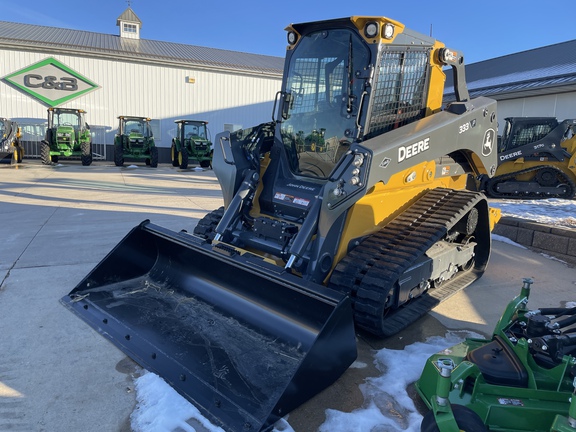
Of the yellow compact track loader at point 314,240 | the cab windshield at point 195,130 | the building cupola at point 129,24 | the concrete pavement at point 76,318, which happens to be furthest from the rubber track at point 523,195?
the building cupola at point 129,24

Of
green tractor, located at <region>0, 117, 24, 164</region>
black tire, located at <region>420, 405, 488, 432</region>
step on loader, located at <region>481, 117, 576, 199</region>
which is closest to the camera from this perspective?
black tire, located at <region>420, 405, 488, 432</region>

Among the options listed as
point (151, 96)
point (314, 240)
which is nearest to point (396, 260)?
point (314, 240)

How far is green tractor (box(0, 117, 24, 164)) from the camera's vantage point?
675 inches

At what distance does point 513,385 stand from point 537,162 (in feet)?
39.0

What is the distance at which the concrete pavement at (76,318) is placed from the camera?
2.62 meters

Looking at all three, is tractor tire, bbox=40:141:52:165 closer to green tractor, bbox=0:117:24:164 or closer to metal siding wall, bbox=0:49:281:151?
green tractor, bbox=0:117:24:164

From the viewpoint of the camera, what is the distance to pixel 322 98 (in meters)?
4.39

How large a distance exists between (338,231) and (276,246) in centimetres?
64

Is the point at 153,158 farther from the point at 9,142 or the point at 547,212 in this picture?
the point at 547,212

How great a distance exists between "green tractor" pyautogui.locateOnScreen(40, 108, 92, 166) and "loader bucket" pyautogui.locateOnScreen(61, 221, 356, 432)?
54.1ft

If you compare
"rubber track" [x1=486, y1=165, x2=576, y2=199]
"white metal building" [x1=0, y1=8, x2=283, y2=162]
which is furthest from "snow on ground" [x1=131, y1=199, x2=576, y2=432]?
"white metal building" [x1=0, y1=8, x2=283, y2=162]

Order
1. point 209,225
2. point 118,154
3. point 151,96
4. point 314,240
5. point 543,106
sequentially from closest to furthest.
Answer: point 314,240
point 209,225
point 543,106
point 118,154
point 151,96

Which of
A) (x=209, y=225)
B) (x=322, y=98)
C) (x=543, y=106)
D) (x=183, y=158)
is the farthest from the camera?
(x=183, y=158)

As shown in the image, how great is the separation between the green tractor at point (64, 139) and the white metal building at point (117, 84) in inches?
96.4
